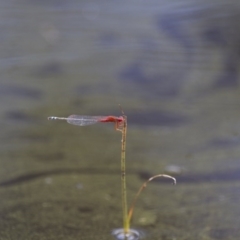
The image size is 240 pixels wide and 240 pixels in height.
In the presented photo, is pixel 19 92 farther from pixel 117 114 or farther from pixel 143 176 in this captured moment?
pixel 143 176

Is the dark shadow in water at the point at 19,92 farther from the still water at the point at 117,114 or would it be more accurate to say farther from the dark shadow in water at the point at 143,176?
the dark shadow in water at the point at 143,176

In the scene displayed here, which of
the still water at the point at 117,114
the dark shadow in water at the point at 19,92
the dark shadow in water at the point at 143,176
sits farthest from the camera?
the dark shadow in water at the point at 19,92

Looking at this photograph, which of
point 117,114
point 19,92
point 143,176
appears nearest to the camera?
point 143,176

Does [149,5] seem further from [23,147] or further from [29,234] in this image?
[29,234]

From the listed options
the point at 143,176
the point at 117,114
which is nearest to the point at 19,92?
the point at 117,114

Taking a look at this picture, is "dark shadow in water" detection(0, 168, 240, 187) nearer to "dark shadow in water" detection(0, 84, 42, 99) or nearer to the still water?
the still water

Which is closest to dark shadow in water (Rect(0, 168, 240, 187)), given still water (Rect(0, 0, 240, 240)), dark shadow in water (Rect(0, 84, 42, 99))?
still water (Rect(0, 0, 240, 240))

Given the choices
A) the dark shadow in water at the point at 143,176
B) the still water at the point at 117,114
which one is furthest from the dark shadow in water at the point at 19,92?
the dark shadow in water at the point at 143,176


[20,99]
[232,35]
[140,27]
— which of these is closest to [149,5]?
[140,27]
